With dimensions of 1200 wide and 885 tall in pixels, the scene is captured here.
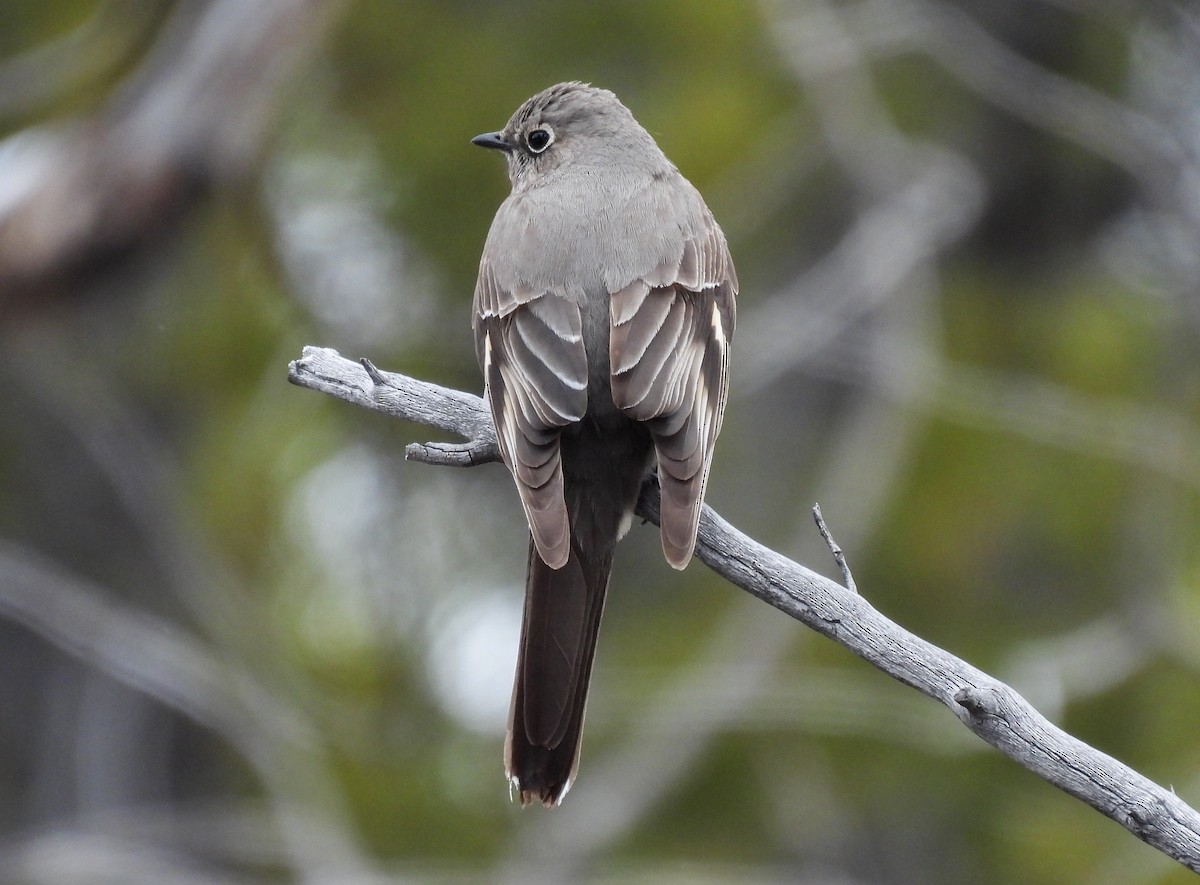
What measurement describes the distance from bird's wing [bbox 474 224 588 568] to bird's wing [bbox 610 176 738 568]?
0.12 m

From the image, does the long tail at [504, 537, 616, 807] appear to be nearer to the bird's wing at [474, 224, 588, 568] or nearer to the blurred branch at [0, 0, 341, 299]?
the bird's wing at [474, 224, 588, 568]

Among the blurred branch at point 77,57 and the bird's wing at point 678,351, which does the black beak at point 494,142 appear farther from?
the blurred branch at point 77,57

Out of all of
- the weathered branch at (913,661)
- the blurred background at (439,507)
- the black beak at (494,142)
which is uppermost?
the black beak at (494,142)

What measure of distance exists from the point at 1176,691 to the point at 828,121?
3.35 m

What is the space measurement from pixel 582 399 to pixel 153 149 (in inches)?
158

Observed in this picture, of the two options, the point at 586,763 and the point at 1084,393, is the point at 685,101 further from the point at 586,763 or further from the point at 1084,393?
the point at 586,763

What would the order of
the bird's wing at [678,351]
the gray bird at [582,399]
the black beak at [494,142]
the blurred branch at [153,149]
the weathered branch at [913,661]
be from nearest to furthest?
the weathered branch at [913,661]
the bird's wing at [678,351]
the gray bird at [582,399]
the black beak at [494,142]
the blurred branch at [153,149]

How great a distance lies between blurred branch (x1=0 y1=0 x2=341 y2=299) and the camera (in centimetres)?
Result: 672

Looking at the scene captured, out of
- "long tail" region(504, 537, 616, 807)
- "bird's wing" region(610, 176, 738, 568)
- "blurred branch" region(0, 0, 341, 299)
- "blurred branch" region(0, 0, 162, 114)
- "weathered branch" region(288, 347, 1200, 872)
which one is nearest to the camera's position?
"weathered branch" region(288, 347, 1200, 872)

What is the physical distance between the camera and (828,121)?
7.92 meters

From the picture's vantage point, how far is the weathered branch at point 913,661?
2.75 metres

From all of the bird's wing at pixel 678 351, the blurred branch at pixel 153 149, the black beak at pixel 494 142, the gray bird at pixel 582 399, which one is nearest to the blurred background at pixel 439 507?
the blurred branch at pixel 153 149

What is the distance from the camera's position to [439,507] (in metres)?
7.46

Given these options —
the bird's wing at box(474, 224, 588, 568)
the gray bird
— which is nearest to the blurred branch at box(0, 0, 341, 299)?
the gray bird
